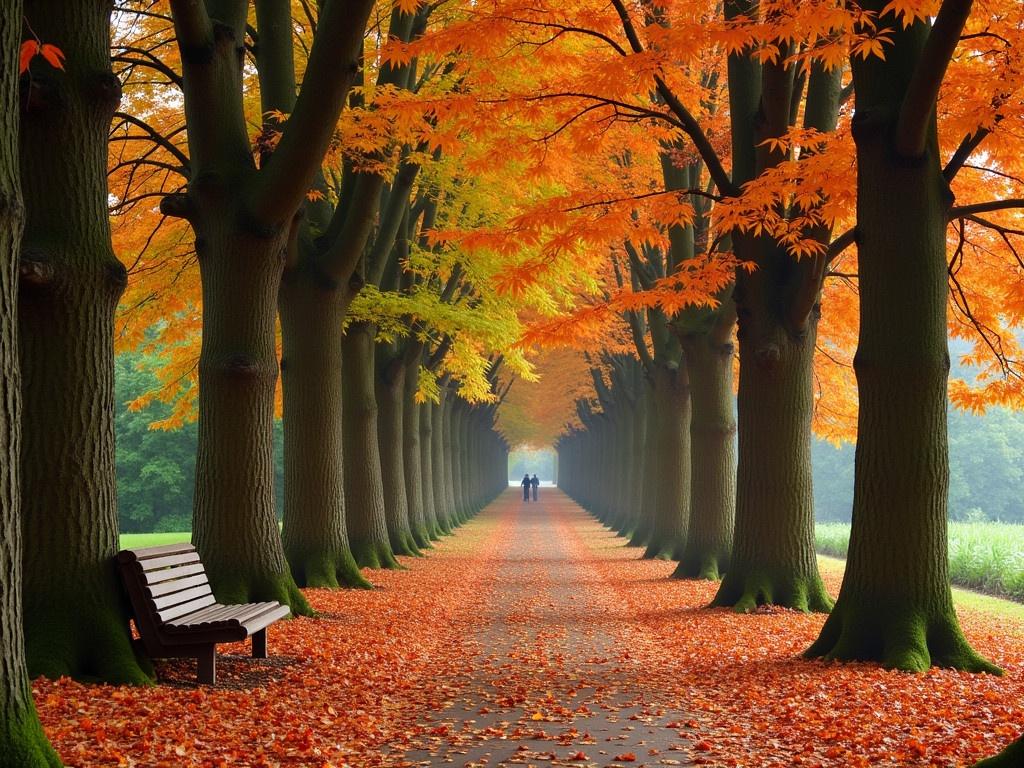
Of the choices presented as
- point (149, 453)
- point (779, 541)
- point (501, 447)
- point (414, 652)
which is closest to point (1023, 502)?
point (501, 447)

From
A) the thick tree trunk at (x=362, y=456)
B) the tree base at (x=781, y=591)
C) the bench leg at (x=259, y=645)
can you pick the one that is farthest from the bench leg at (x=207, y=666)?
the thick tree trunk at (x=362, y=456)

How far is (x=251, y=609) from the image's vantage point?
28.3 ft

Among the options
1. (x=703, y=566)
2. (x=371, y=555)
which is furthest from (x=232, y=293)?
(x=703, y=566)

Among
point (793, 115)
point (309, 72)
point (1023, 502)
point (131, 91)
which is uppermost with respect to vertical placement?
point (131, 91)

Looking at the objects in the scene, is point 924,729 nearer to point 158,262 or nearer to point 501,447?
point 158,262

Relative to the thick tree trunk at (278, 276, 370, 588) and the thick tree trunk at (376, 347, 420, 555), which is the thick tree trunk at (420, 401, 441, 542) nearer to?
the thick tree trunk at (376, 347, 420, 555)

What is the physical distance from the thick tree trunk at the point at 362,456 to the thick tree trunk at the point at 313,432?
330 centimetres

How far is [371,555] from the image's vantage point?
753 inches

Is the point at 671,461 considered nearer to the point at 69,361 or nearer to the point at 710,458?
the point at 710,458

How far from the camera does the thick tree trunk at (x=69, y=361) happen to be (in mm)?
7316

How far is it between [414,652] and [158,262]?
36.3 feet

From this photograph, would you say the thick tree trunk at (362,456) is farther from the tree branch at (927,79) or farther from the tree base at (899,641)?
the tree branch at (927,79)

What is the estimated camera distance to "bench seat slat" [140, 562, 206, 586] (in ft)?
25.2

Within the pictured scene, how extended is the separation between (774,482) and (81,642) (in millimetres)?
8693
